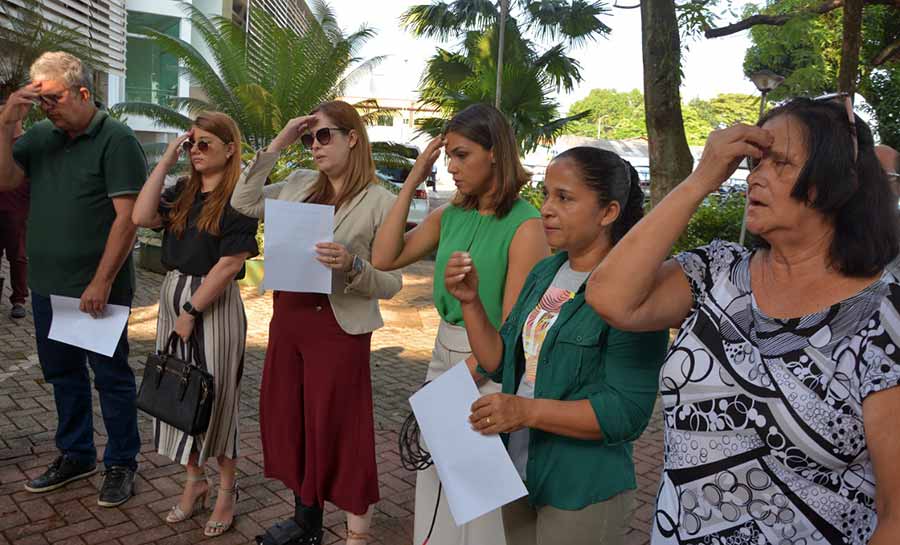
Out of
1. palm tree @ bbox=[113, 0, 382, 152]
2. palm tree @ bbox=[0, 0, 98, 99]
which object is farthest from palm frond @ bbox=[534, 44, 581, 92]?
palm tree @ bbox=[0, 0, 98, 99]

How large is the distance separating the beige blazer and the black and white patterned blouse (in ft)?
5.66

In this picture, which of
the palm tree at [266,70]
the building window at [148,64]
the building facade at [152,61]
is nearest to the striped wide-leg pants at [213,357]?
the palm tree at [266,70]

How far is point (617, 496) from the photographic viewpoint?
82.8 inches

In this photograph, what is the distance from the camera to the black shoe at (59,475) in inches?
154

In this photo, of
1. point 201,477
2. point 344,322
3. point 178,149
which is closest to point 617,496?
point 344,322

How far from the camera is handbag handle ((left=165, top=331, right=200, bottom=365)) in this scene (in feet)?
11.8

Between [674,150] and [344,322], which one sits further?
[674,150]

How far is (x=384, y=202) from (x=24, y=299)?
5958 millimetres

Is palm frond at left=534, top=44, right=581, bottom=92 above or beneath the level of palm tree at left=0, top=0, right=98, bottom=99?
above

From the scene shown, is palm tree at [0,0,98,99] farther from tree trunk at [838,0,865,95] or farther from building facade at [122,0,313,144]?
building facade at [122,0,313,144]

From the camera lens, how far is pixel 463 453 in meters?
1.98

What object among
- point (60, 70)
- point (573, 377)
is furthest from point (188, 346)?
point (573, 377)

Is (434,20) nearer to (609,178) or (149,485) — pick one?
(149,485)

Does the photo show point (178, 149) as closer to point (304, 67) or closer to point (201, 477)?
point (201, 477)
